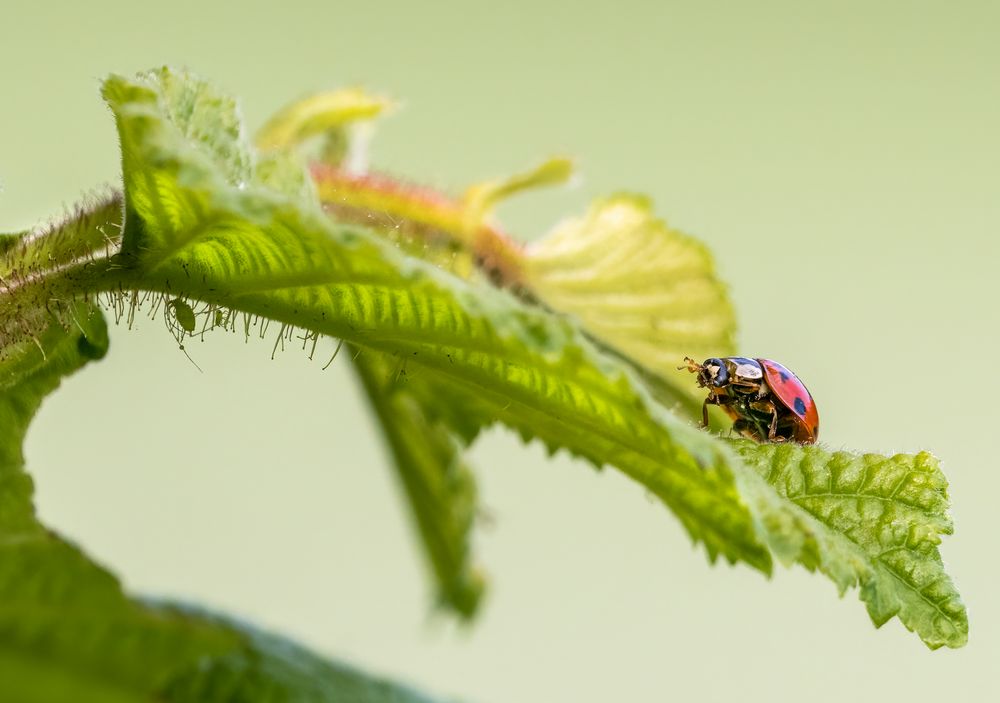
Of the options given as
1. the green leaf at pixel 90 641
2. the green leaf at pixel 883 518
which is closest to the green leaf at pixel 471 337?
the green leaf at pixel 883 518

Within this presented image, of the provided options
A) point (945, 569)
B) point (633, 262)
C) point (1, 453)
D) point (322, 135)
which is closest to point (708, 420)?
point (633, 262)

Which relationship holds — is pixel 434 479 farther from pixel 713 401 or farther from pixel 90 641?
pixel 90 641

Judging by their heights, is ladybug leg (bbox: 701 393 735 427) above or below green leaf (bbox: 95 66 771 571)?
above

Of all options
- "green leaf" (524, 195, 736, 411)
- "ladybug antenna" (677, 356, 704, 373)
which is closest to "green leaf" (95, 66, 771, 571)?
"ladybug antenna" (677, 356, 704, 373)

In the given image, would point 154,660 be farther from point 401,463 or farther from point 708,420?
point 401,463

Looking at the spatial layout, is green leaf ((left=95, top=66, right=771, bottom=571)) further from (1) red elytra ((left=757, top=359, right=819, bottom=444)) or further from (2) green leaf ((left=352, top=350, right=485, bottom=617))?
(2) green leaf ((left=352, top=350, right=485, bottom=617))

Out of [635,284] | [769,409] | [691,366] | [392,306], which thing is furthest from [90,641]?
[635,284]

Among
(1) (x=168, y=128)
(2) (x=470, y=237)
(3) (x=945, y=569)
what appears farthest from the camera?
(2) (x=470, y=237)
